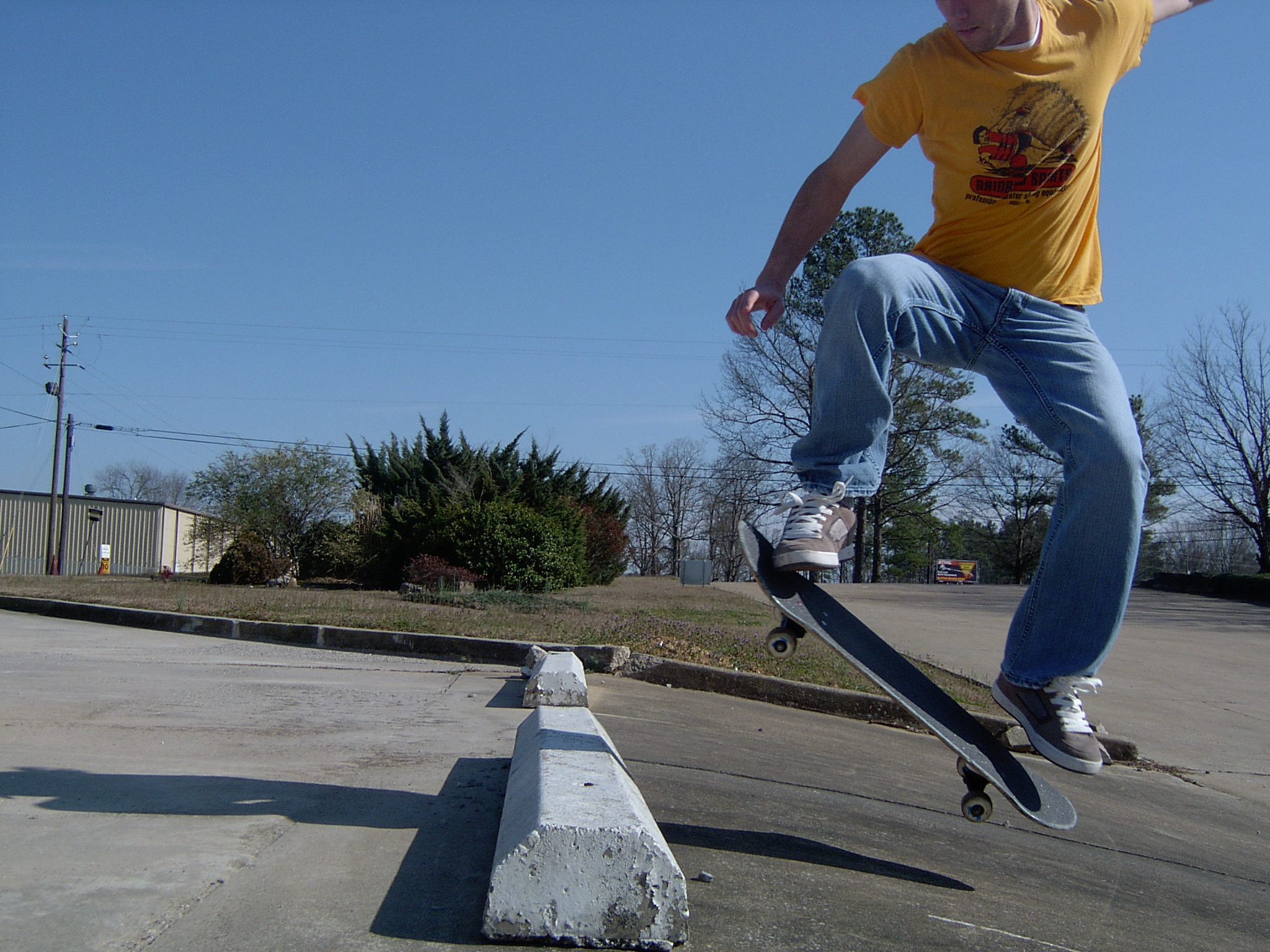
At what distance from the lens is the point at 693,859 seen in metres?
2.19

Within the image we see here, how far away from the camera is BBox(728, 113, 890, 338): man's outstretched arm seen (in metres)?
2.82

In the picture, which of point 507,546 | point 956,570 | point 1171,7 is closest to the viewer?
point 1171,7

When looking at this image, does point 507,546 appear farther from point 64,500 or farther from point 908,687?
point 64,500

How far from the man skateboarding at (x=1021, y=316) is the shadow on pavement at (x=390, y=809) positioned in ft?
3.56

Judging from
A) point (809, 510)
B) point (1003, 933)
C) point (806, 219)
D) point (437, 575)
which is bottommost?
point (1003, 933)

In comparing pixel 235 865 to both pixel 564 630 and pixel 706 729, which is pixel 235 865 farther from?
pixel 564 630

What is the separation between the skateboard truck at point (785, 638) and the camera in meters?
2.49

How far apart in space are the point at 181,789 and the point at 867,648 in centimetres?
194

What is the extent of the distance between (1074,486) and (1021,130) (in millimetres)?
1001

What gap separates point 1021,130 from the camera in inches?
100.0

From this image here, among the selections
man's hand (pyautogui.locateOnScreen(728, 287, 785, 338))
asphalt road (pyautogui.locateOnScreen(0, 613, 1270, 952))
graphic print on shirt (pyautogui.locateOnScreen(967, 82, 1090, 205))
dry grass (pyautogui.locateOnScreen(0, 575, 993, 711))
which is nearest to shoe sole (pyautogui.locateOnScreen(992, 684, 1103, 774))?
asphalt road (pyautogui.locateOnScreen(0, 613, 1270, 952))

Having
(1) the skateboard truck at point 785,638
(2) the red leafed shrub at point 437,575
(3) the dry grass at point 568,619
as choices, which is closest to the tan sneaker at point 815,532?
(1) the skateboard truck at point 785,638

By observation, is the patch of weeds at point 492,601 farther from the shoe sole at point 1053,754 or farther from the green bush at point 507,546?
the shoe sole at point 1053,754

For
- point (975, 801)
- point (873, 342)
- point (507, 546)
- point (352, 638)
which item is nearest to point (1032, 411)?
point (873, 342)
